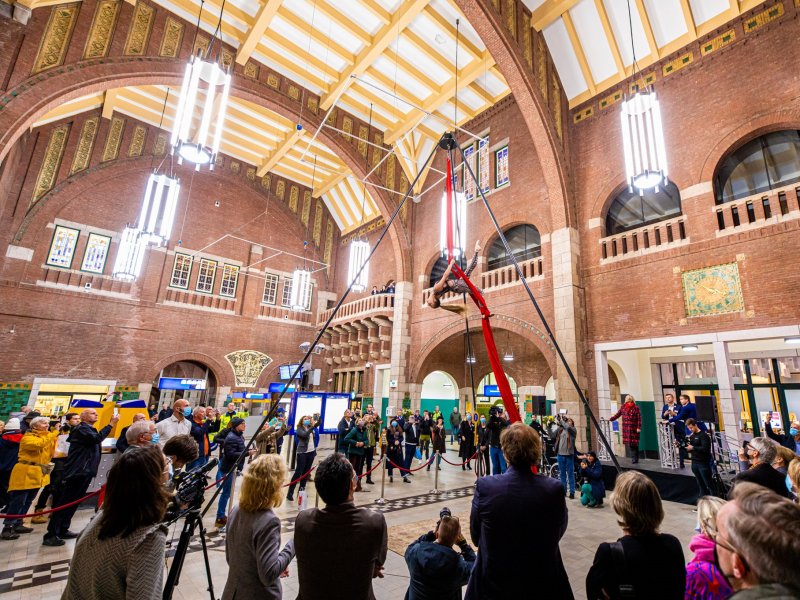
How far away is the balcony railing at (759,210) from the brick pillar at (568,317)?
8.86 feet

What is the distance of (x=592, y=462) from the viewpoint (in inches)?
246

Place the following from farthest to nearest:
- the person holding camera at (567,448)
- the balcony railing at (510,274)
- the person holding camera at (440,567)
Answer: the balcony railing at (510,274) → the person holding camera at (567,448) → the person holding camera at (440,567)

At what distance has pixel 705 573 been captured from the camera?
1583 mm

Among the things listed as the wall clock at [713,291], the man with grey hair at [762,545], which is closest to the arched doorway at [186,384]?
the wall clock at [713,291]

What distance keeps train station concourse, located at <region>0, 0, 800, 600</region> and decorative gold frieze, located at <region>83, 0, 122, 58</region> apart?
65 millimetres

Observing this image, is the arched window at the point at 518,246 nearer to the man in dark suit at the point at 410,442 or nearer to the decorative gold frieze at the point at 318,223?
the man in dark suit at the point at 410,442

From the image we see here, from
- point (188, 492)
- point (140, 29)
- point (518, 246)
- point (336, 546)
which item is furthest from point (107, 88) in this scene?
point (336, 546)

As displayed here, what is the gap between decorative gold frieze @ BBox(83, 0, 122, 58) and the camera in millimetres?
8719

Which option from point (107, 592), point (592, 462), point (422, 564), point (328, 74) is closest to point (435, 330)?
point (592, 462)

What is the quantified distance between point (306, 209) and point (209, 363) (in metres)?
7.64

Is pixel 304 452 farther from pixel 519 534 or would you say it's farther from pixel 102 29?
pixel 102 29

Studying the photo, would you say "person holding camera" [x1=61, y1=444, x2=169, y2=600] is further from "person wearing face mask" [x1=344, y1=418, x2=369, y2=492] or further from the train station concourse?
"person wearing face mask" [x1=344, y1=418, x2=369, y2=492]

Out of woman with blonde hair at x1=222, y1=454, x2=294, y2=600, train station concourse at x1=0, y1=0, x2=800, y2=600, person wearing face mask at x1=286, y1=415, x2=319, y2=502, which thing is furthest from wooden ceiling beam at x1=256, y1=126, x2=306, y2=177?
woman with blonde hair at x1=222, y1=454, x2=294, y2=600

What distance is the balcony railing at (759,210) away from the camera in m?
6.65
